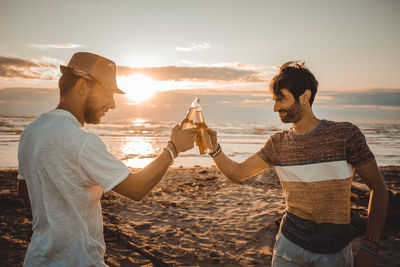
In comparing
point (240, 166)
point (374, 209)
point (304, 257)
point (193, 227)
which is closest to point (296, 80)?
point (240, 166)

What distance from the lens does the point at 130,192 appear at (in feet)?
6.35

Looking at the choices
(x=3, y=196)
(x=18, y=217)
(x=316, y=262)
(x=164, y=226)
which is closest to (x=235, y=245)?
(x=164, y=226)

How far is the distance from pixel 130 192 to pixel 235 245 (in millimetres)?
3897

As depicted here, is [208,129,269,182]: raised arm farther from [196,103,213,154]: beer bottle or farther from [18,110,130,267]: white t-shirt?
[18,110,130,267]: white t-shirt

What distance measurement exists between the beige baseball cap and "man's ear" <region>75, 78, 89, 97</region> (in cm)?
5

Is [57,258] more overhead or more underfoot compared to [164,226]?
more overhead

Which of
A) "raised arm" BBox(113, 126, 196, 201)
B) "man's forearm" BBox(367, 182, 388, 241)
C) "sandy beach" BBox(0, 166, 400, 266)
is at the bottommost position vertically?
"sandy beach" BBox(0, 166, 400, 266)

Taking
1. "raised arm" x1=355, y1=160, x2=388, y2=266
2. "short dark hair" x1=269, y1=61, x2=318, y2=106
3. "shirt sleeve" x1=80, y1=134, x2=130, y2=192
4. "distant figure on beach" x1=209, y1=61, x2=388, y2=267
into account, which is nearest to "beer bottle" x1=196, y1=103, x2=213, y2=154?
"distant figure on beach" x1=209, y1=61, x2=388, y2=267

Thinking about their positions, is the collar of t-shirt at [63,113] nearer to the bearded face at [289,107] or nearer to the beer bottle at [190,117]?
the beer bottle at [190,117]

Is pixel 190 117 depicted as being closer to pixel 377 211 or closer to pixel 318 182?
pixel 318 182

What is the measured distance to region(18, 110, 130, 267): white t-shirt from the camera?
178 cm

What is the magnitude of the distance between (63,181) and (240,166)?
191 cm

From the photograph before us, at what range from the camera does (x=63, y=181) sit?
180 cm

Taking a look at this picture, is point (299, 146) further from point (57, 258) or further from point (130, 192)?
point (57, 258)
